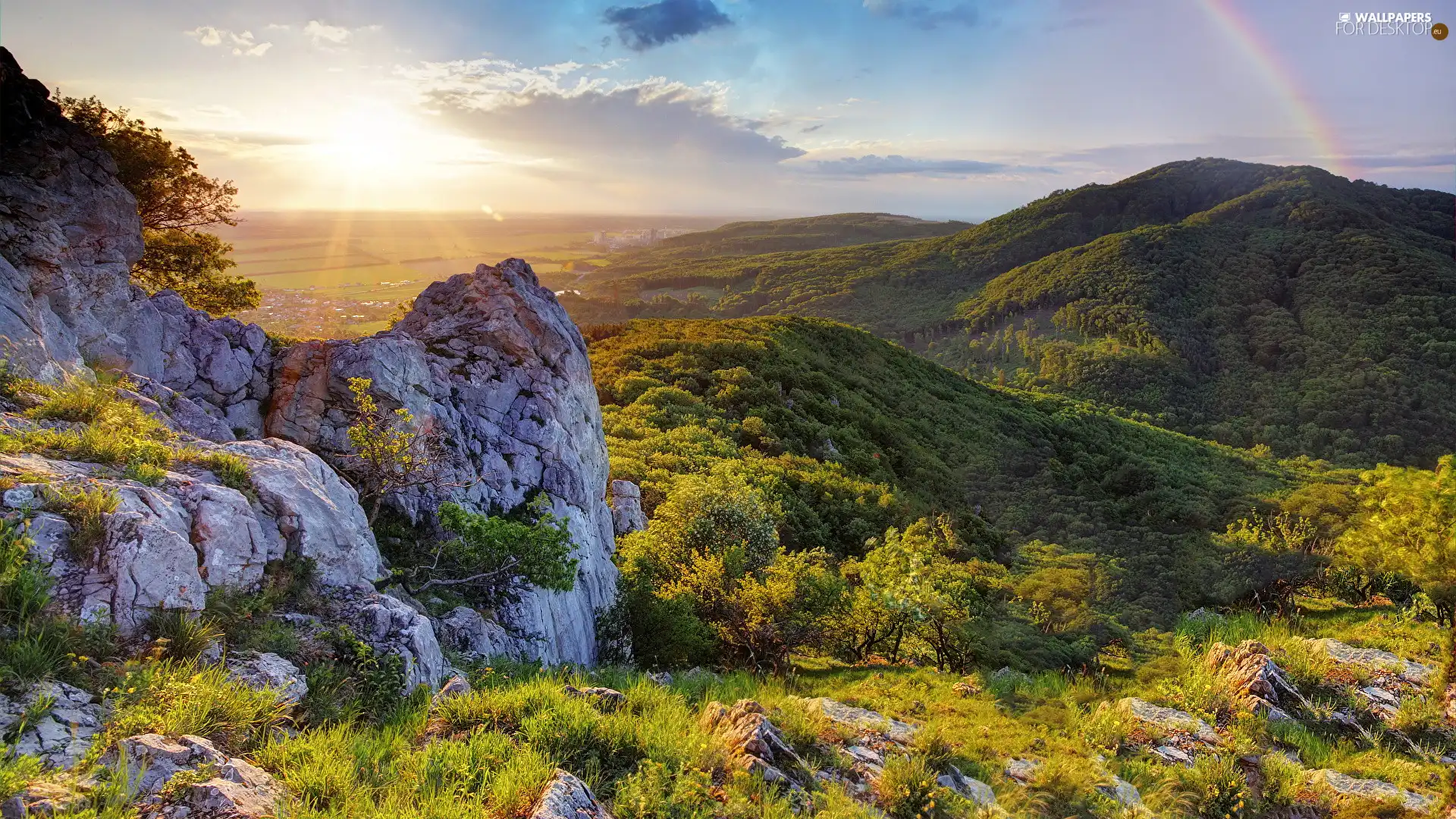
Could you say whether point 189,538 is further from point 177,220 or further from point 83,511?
point 177,220

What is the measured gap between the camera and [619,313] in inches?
5610

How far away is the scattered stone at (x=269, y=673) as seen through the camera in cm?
703

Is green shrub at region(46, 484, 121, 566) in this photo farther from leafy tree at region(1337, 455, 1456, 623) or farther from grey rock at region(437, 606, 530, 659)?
leafy tree at region(1337, 455, 1456, 623)

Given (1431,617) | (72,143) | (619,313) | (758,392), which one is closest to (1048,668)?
(1431,617)

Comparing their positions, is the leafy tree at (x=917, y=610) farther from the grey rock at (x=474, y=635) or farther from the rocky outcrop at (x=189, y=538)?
the rocky outcrop at (x=189, y=538)

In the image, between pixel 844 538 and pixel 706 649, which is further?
pixel 844 538

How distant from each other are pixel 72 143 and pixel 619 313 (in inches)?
5010

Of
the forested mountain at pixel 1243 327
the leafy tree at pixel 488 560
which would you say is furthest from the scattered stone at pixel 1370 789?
the forested mountain at pixel 1243 327

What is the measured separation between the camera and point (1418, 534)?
16375 mm

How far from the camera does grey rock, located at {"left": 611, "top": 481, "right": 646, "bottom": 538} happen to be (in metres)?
28.2

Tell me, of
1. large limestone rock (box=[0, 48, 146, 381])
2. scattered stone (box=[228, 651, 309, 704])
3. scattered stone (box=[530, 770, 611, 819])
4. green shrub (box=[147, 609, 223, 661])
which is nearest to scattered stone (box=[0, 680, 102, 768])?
green shrub (box=[147, 609, 223, 661])

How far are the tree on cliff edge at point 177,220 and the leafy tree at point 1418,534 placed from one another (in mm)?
39232

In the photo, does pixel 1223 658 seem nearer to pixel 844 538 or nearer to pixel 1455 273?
pixel 844 538

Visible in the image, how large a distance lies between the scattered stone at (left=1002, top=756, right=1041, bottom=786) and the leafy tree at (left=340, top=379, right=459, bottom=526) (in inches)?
493
